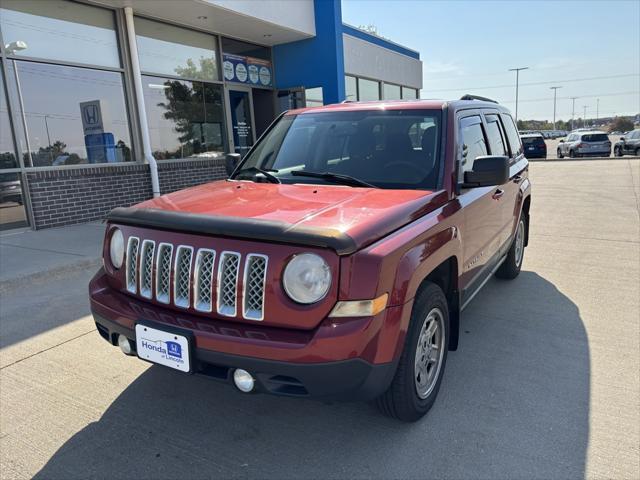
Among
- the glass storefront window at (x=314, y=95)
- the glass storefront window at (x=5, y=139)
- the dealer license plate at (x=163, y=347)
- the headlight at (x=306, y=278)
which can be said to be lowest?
the dealer license plate at (x=163, y=347)

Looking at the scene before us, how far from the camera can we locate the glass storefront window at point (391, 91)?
19844mm

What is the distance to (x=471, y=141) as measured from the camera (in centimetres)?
369

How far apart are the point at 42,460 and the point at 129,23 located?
9.03 meters

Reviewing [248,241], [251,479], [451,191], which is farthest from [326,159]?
[251,479]

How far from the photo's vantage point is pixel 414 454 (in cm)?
244

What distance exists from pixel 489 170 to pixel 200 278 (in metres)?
1.92

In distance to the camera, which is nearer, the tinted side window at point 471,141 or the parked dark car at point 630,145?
the tinted side window at point 471,141

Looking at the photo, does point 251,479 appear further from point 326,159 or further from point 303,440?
point 326,159

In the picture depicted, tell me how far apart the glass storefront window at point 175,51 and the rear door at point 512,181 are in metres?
8.03

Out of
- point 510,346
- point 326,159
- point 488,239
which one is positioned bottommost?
point 510,346

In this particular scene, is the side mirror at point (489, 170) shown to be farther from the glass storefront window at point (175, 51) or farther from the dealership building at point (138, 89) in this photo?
the glass storefront window at point (175, 51)

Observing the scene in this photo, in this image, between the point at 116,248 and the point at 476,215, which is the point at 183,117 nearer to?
the point at 116,248

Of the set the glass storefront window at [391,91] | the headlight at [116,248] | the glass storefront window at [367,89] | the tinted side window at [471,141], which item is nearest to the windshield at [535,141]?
the glass storefront window at [391,91]

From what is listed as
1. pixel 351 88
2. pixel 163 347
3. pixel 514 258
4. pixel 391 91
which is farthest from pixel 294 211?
pixel 391 91
